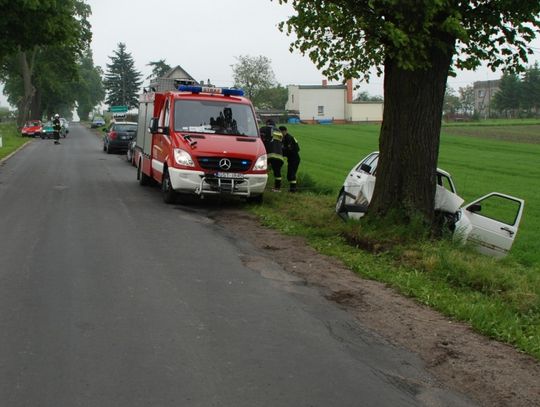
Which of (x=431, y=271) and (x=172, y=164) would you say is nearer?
(x=431, y=271)

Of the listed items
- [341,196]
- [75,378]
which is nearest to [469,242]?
[341,196]

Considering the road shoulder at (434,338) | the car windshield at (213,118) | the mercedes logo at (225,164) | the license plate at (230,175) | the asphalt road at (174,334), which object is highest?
the car windshield at (213,118)

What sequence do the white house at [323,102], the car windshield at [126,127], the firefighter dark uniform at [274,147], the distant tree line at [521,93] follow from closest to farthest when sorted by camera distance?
1. the firefighter dark uniform at [274,147]
2. the car windshield at [126,127]
3. the white house at [323,102]
4. the distant tree line at [521,93]

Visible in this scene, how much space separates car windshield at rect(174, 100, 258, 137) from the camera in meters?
14.5

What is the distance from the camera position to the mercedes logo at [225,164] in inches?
536

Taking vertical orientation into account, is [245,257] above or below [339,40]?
below

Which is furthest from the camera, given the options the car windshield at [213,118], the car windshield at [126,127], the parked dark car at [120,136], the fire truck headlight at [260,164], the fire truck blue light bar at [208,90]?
the car windshield at [126,127]

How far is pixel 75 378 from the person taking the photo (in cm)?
458

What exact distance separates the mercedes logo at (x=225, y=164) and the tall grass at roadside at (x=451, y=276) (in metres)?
2.29

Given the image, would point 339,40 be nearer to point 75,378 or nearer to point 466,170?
point 75,378

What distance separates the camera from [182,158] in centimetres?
1362

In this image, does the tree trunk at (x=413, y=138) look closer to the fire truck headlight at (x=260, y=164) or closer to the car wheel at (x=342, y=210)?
the car wheel at (x=342, y=210)

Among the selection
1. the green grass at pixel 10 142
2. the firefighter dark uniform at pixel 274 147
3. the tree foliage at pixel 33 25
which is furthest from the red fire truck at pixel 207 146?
the green grass at pixel 10 142

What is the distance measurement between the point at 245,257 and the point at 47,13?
627 inches
